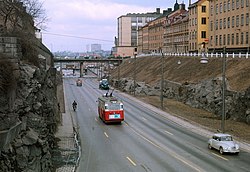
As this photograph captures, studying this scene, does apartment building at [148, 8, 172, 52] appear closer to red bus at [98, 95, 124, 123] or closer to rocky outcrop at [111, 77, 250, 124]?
rocky outcrop at [111, 77, 250, 124]

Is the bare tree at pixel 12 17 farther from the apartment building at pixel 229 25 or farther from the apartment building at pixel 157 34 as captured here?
the apartment building at pixel 157 34

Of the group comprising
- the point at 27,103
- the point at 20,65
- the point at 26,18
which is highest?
the point at 26,18

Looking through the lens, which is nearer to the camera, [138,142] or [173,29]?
[138,142]

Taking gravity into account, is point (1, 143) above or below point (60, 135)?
above

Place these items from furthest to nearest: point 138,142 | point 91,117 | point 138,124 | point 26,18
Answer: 1. point 91,117
2. point 138,124
3. point 26,18
4. point 138,142

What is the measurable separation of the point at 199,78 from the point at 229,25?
1954cm

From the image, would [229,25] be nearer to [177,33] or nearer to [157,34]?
[177,33]

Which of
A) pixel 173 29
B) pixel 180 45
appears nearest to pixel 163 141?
pixel 180 45

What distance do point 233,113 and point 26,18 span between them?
26.2m

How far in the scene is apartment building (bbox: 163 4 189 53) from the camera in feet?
409

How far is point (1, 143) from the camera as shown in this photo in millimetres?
17250

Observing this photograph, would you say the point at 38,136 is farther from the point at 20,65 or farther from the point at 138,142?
the point at 138,142

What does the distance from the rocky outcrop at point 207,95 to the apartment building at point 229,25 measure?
1620 centimetres

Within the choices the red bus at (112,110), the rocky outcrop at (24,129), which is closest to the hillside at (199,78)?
the red bus at (112,110)
